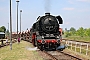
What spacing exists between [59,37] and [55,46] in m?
1.33

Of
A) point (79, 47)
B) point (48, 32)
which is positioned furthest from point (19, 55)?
point (79, 47)

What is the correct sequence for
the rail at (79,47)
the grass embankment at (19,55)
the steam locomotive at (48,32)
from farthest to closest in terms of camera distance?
1. the steam locomotive at (48,32)
2. the rail at (79,47)
3. the grass embankment at (19,55)

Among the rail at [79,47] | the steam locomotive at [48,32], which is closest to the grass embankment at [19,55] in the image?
the steam locomotive at [48,32]

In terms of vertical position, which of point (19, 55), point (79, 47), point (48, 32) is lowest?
point (19, 55)

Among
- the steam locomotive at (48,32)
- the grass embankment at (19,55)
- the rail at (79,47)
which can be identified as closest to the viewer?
the grass embankment at (19,55)

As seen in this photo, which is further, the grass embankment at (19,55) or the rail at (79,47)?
the rail at (79,47)

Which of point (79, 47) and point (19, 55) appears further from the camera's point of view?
point (79, 47)

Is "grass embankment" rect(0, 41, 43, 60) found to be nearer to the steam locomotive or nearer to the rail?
the steam locomotive

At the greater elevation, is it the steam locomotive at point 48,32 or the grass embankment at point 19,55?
the steam locomotive at point 48,32

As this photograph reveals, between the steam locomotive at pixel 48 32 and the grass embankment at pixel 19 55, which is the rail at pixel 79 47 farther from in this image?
the grass embankment at pixel 19 55

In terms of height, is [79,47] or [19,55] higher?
[79,47]

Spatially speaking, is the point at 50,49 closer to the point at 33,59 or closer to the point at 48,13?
the point at 48,13

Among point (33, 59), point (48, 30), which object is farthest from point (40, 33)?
point (33, 59)

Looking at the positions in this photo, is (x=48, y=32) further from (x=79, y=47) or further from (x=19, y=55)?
(x=19, y=55)
